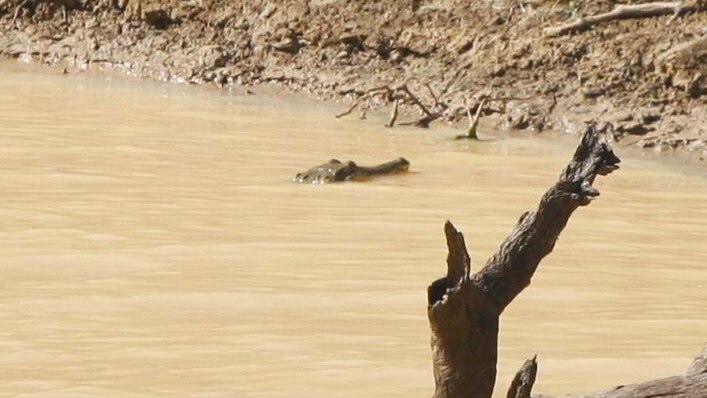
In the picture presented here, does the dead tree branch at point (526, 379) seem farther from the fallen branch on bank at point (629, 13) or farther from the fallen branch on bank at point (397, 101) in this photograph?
the fallen branch on bank at point (629, 13)

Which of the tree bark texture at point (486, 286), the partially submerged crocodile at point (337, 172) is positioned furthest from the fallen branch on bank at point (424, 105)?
the tree bark texture at point (486, 286)

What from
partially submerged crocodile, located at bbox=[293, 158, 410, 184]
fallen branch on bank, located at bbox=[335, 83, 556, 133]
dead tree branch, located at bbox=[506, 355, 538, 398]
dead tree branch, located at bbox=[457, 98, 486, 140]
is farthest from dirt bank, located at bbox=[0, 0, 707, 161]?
dead tree branch, located at bbox=[506, 355, 538, 398]

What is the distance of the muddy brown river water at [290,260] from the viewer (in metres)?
4.91

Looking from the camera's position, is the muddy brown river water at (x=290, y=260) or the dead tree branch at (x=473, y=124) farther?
the dead tree branch at (x=473, y=124)

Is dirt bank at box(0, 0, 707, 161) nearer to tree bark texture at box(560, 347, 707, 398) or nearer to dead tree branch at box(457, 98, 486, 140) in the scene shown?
dead tree branch at box(457, 98, 486, 140)

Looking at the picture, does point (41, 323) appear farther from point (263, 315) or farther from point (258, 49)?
point (258, 49)

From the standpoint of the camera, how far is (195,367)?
4.84m

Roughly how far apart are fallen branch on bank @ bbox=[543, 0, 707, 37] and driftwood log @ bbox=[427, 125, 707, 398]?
28.2 ft

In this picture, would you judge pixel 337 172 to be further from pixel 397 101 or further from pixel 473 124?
pixel 397 101

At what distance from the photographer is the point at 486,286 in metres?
3.49

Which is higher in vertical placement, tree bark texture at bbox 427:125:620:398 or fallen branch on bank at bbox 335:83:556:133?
tree bark texture at bbox 427:125:620:398

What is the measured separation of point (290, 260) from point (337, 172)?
2331mm

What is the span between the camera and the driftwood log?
3.31 meters

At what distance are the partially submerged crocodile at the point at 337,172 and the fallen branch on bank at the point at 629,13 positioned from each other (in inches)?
130
